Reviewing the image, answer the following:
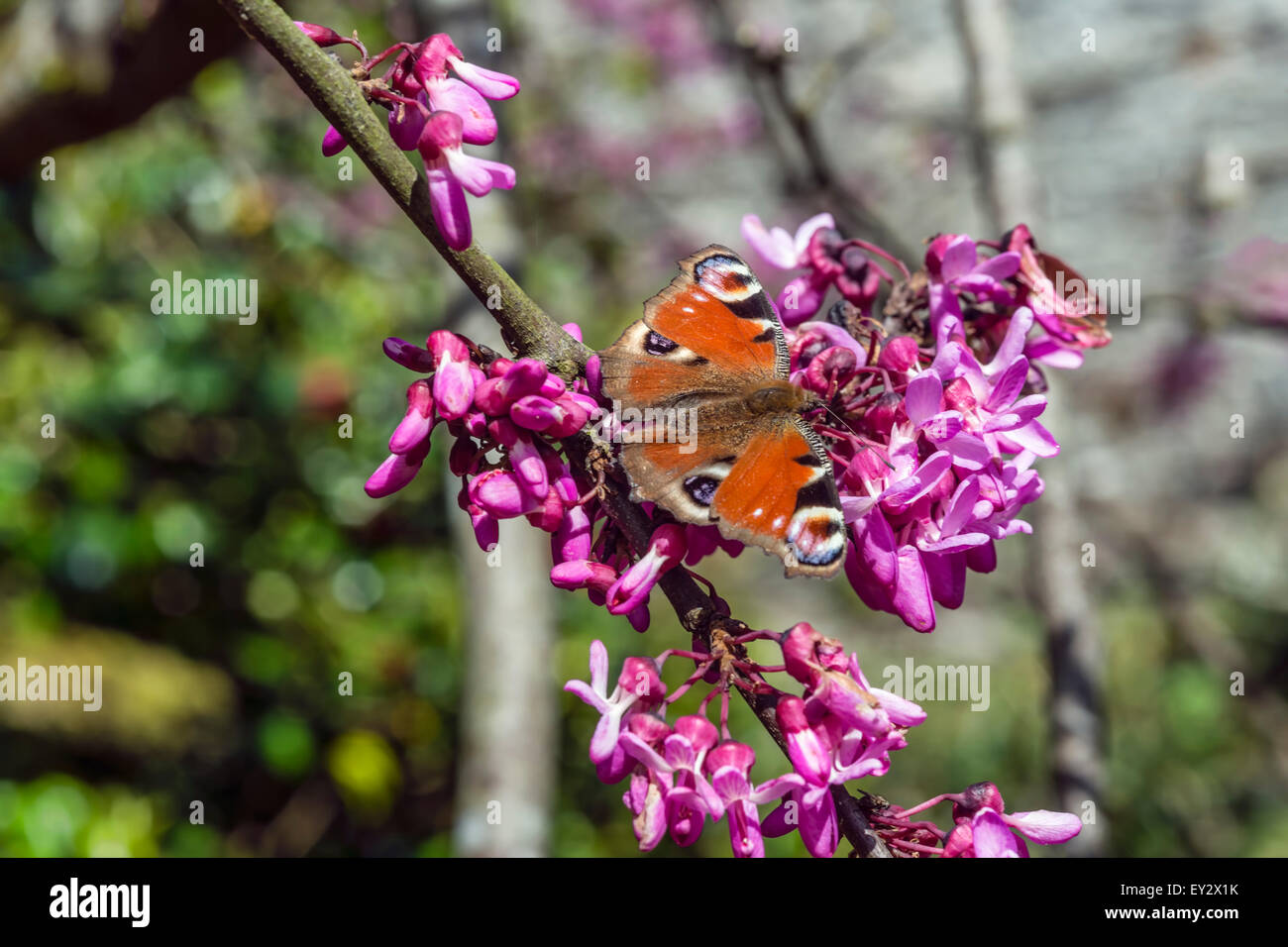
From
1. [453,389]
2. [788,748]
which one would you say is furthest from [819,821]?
[453,389]

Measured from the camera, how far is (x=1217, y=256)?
5574mm

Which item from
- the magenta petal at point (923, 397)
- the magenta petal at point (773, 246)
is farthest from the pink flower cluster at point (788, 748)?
the magenta petal at point (773, 246)

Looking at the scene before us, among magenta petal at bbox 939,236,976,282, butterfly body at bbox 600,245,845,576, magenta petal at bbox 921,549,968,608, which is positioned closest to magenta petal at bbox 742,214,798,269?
butterfly body at bbox 600,245,845,576

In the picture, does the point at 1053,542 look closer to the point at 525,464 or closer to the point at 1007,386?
the point at 1007,386

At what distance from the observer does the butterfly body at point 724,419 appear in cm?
97

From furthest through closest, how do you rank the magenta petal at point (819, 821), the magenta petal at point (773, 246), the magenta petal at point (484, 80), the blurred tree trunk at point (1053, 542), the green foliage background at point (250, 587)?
the green foliage background at point (250, 587), the blurred tree trunk at point (1053, 542), the magenta petal at point (773, 246), the magenta petal at point (484, 80), the magenta petal at point (819, 821)

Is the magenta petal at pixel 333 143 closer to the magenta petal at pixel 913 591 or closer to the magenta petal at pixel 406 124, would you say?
the magenta petal at pixel 406 124

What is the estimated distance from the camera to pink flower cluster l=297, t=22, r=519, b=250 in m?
0.94

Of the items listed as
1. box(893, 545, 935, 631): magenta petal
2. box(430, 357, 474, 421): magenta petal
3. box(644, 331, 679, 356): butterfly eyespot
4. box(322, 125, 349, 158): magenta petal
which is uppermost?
box(322, 125, 349, 158): magenta petal

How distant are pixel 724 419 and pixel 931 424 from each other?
25 centimetres

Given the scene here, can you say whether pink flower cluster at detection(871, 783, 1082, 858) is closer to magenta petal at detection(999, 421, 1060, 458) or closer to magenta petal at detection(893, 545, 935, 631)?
magenta petal at detection(893, 545, 935, 631)

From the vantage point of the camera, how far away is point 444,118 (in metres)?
Answer: 0.97

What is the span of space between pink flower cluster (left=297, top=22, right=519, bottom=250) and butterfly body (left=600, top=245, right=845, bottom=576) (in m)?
0.25

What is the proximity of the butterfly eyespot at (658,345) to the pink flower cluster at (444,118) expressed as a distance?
29 cm
